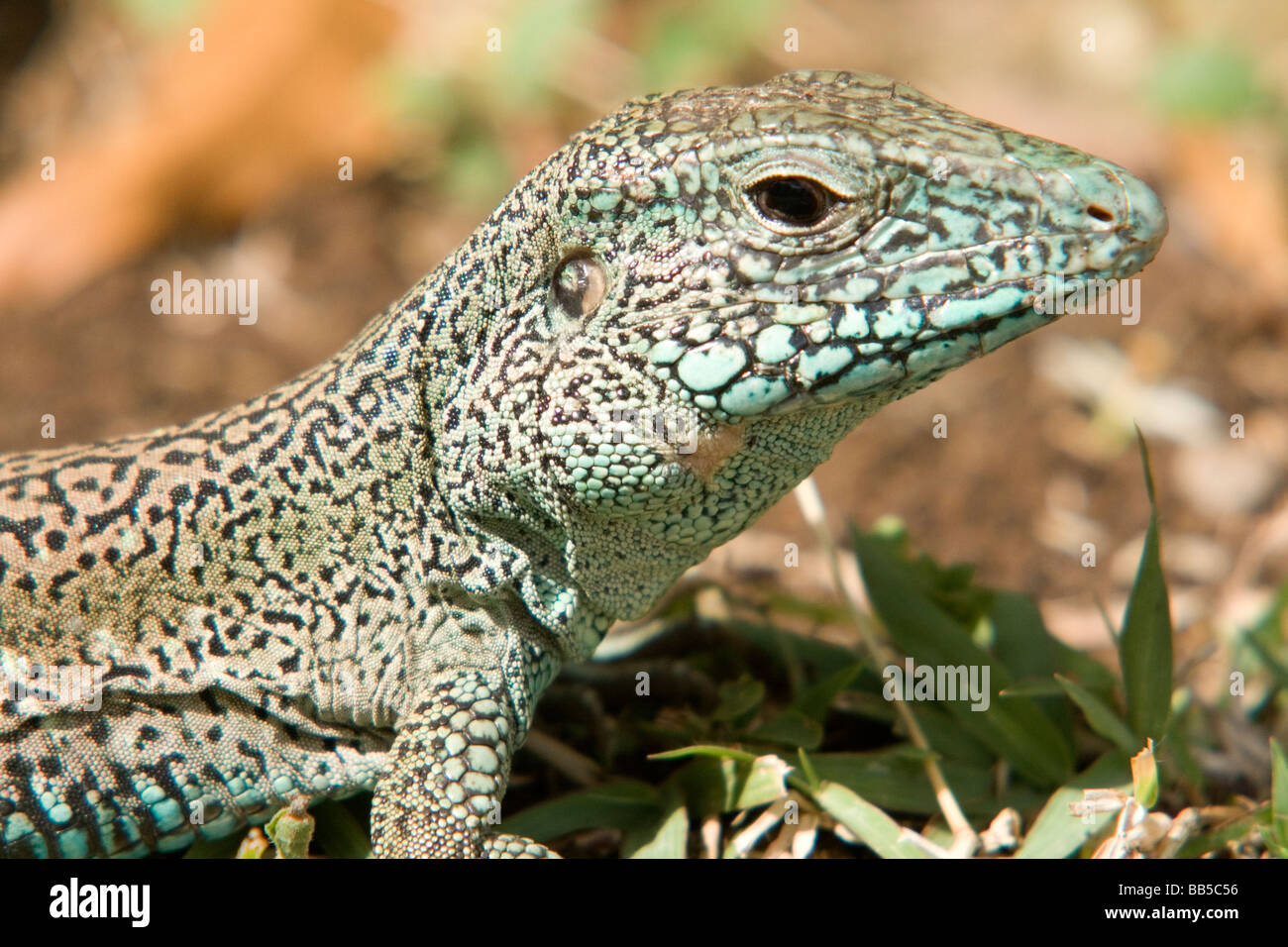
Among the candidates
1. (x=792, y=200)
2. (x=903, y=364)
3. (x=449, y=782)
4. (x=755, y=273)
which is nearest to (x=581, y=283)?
(x=755, y=273)

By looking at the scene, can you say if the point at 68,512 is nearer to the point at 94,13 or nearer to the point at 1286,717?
the point at 1286,717

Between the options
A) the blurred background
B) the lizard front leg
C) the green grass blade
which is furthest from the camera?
the blurred background

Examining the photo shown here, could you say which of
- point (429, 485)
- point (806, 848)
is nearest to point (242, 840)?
point (429, 485)

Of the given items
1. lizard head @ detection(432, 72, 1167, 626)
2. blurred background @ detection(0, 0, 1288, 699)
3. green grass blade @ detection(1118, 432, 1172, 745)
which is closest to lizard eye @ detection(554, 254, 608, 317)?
lizard head @ detection(432, 72, 1167, 626)

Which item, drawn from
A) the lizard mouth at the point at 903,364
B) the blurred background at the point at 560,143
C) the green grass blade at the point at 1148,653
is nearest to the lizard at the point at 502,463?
the lizard mouth at the point at 903,364

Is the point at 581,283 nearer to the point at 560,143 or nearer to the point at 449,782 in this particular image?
the point at 449,782

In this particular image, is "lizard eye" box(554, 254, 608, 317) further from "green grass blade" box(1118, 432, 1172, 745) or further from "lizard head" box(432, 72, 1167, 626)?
"green grass blade" box(1118, 432, 1172, 745)
